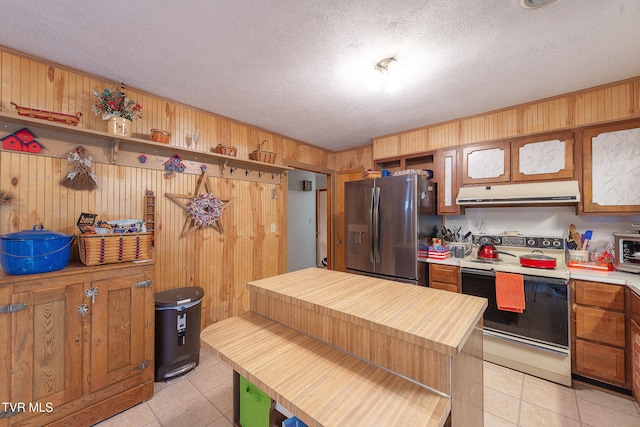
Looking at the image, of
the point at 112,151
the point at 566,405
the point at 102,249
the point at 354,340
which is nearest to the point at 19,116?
the point at 112,151

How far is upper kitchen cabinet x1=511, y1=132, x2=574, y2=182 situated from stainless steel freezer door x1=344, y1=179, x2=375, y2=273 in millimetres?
1512

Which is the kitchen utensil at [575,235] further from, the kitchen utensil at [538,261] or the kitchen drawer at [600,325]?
the kitchen drawer at [600,325]

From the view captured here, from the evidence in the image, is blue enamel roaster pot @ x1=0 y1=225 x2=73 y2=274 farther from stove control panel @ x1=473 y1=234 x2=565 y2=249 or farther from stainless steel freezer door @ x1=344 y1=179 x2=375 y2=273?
stove control panel @ x1=473 y1=234 x2=565 y2=249

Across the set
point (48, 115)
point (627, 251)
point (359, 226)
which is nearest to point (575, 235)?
point (627, 251)

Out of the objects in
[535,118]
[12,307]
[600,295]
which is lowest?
[600,295]

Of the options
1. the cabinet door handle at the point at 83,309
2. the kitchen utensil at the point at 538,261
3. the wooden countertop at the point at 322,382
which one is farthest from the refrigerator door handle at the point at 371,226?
the cabinet door handle at the point at 83,309

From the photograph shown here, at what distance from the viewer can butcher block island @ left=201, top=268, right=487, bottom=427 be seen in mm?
824

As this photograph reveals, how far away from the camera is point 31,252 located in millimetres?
1515

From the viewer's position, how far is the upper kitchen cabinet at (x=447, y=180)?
9.78 ft

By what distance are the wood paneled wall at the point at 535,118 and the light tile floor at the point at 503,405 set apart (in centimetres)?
231

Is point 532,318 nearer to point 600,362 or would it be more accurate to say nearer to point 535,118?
point 600,362

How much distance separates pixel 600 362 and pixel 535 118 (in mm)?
2203

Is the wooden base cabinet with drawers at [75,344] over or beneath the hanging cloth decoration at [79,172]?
beneath

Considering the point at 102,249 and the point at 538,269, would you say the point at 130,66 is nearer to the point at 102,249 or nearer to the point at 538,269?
the point at 102,249
